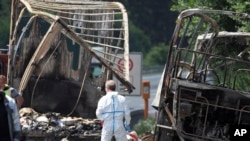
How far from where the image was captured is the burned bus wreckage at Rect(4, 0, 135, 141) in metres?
21.2

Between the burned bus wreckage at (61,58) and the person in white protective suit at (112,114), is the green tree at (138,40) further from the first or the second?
the person in white protective suit at (112,114)

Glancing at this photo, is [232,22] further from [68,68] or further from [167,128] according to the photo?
[167,128]

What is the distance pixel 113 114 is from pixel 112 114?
2cm

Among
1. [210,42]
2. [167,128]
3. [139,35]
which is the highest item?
[210,42]

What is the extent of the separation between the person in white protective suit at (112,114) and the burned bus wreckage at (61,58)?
3358 millimetres

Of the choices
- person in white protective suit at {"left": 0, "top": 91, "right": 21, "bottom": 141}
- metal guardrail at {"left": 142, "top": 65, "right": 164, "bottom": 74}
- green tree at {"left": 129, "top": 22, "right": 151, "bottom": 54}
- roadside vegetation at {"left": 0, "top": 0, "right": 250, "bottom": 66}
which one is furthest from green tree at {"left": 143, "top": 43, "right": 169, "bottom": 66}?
person in white protective suit at {"left": 0, "top": 91, "right": 21, "bottom": 141}

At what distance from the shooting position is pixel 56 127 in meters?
20.0

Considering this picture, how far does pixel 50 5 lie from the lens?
23359mm

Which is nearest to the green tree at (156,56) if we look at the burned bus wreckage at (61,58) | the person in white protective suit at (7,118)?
the burned bus wreckage at (61,58)

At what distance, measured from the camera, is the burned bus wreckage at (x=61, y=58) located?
69.5 feet

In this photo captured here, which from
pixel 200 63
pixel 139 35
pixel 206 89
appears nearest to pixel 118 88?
pixel 200 63

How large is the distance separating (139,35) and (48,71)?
52055 millimetres

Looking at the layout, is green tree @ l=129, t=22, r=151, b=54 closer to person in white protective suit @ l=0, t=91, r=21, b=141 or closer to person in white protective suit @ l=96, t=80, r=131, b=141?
person in white protective suit @ l=96, t=80, r=131, b=141

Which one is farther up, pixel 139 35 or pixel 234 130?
pixel 234 130
